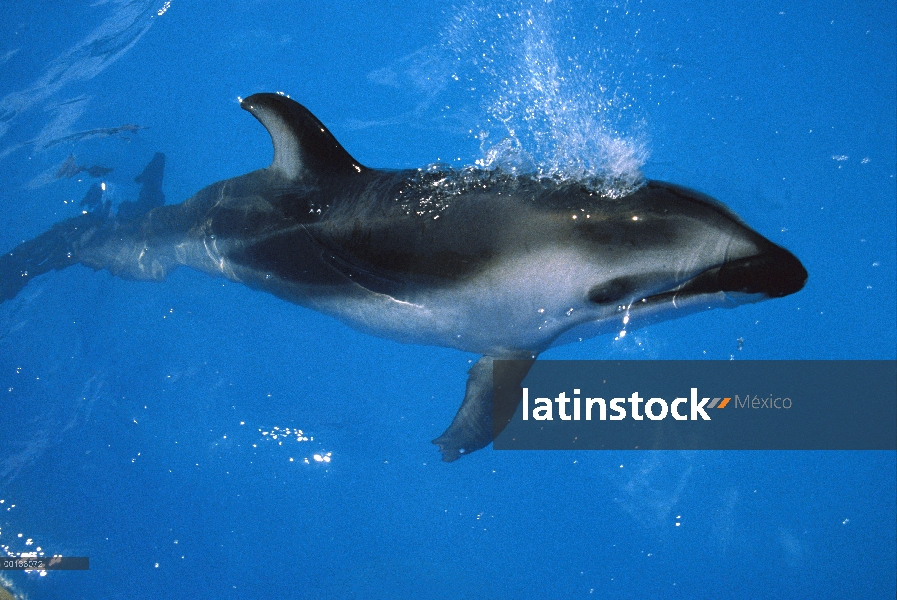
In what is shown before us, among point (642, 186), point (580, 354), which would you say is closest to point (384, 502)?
point (580, 354)

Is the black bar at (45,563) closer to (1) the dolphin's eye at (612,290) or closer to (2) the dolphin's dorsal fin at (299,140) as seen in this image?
(2) the dolphin's dorsal fin at (299,140)

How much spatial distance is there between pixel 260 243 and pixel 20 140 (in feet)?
14.0

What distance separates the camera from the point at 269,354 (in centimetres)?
585

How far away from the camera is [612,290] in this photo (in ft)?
14.0

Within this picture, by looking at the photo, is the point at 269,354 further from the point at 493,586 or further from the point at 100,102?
the point at 100,102

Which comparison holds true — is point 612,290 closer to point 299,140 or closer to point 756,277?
point 756,277

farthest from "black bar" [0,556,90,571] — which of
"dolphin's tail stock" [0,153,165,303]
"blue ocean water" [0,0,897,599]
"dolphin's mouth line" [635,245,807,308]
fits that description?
"dolphin's mouth line" [635,245,807,308]

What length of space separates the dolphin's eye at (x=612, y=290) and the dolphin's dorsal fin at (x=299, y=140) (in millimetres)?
2010

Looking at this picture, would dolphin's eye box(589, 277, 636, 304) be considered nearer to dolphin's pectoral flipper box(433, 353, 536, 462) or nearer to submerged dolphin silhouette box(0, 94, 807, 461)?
submerged dolphin silhouette box(0, 94, 807, 461)

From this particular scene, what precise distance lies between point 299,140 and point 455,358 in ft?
7.61

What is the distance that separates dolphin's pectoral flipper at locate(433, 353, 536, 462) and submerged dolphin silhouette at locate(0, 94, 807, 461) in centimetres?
1

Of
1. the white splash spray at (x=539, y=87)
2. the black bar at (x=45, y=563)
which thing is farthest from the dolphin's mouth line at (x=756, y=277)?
the black bar at (x=45, y=563)

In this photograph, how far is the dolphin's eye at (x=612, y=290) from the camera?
4.20 meters

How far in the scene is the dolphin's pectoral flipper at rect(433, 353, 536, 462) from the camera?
4934 mm
